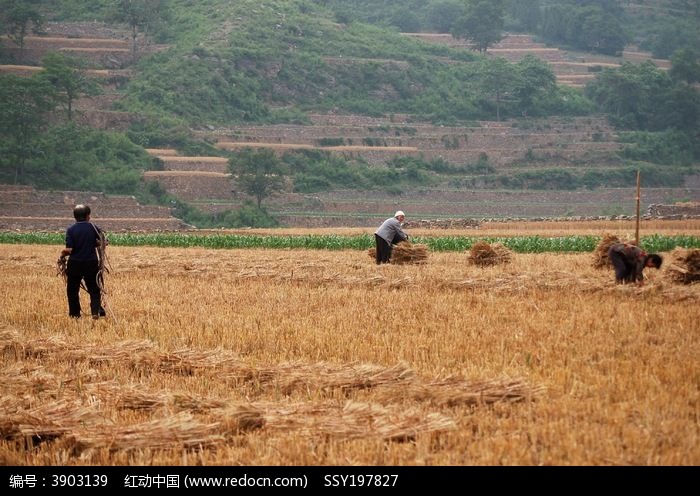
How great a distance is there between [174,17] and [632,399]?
300 ft

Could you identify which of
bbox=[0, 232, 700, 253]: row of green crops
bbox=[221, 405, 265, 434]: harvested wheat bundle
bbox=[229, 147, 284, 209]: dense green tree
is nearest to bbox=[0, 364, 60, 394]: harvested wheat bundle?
bbox=[221, 405, 265, 434]: harvested wheat bundle

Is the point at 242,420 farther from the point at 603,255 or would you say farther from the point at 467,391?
the point at 603,255

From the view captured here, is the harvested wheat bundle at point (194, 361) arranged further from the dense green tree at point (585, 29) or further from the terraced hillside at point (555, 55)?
the dense green tree at point (585, 29)

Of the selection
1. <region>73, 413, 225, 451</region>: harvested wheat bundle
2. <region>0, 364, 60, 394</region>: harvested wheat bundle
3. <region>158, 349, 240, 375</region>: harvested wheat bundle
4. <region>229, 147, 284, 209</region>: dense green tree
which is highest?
<region>73, 413, 225, 451</region>: harvested wheat bundle

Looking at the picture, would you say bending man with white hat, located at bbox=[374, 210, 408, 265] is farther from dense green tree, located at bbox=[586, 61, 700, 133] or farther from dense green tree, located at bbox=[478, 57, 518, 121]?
dense green tree, located at bbox=[586, 61, 700, 133]

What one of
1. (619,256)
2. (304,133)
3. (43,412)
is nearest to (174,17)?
(304,133)

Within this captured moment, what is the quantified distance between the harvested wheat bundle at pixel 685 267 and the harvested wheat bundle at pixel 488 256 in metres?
5.76

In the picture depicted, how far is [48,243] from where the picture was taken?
38.8 meters

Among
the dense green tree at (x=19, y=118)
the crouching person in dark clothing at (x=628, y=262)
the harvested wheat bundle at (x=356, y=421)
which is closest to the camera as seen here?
the harvested wheat bundle at (x=356, y=421)

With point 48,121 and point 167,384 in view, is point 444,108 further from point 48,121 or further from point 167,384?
point 167,384

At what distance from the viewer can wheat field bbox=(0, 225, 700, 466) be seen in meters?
7.47

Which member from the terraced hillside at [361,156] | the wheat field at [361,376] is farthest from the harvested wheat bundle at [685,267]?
the terraced hillside at [361,156]

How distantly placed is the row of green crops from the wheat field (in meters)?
12.8

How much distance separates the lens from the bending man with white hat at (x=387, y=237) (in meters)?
22.1
